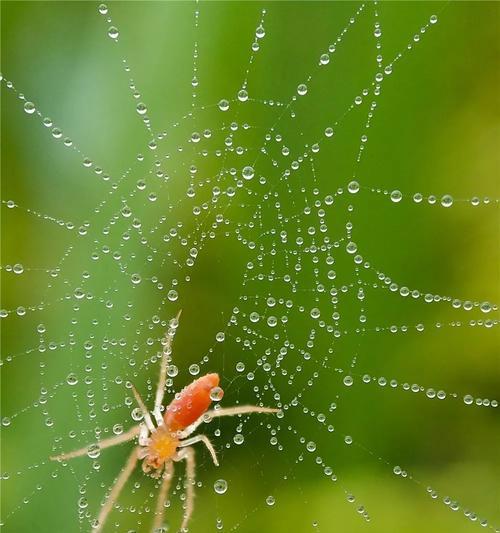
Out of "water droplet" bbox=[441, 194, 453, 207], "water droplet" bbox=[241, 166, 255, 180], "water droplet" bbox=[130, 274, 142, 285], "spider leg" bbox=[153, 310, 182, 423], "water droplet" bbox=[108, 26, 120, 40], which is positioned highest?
"water droplet" bbox=[108, 26, 120, 40]

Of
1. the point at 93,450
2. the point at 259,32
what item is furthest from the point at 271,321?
the point at 259,32

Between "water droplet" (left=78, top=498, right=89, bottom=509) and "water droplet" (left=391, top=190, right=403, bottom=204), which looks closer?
"water droplet" (left=78, top=498, right=89, bottom=509)

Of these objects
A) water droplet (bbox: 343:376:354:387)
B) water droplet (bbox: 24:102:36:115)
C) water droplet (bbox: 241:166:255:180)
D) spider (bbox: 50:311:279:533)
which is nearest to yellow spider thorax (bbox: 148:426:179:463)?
spider (bbox: 50:311:279:533)

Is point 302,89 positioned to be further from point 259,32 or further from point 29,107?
point 29,107

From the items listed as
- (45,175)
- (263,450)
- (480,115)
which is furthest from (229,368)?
(480,115)

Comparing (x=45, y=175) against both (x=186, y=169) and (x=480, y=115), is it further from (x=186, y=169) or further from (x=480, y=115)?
(x=480, y=115)

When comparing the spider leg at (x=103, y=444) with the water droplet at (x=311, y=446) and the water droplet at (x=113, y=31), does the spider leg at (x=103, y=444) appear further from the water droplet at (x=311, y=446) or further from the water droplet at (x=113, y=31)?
the water droplet at (x=113, y=31)

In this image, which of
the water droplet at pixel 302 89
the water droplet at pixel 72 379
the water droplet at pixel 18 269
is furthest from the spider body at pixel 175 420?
the water droplet at pixel 302 89

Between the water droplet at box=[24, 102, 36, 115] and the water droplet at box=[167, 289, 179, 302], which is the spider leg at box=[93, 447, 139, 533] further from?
the water droplet at box=[24, 102, 36, 115]
